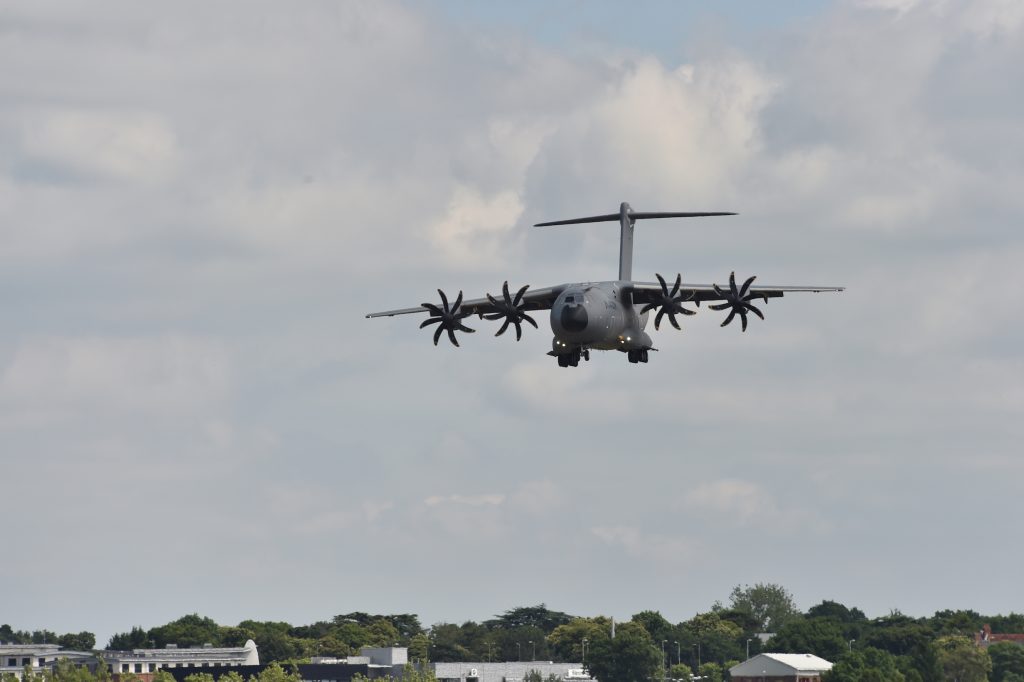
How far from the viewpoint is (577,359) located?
79125 millimetres

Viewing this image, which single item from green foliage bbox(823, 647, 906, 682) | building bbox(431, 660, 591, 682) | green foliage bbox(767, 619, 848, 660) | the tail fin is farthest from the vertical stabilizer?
green foliage bbox(767, 619, 848, 660)

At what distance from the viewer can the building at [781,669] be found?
557 feet

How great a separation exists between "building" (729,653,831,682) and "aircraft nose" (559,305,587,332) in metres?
106

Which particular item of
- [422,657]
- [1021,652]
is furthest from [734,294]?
[1021,652]

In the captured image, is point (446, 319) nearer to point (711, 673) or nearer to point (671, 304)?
point (671, 304)

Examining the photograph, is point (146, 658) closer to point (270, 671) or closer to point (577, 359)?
point (270, 671)

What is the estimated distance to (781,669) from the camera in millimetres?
170375

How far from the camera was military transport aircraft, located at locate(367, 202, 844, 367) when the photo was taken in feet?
242

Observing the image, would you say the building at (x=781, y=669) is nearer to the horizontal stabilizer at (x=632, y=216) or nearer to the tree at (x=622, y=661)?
the tree at (x=622, y=661)

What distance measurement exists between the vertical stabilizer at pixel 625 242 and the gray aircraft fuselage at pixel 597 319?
7.16 metres

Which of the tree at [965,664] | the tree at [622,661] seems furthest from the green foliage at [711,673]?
the tree at [965,664]

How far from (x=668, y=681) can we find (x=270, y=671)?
65.7 meters

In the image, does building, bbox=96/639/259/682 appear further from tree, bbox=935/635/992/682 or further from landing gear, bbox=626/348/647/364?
landing gear, bbox=626/348/647/364

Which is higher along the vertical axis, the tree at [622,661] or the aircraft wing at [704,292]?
the aircraft wing at [704,292]
